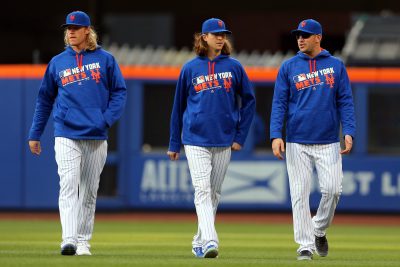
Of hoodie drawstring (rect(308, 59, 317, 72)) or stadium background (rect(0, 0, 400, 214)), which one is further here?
stadium background (rect(0, 0, 400, 214))

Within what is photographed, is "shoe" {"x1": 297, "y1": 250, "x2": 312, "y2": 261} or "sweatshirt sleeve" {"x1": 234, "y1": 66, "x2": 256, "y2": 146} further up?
"sweatshirt sleeve" {"x1": 234, "y1": 66, "x2": 256, "y2": 146}

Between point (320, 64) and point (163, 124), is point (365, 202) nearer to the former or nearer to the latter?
point (163, 124)

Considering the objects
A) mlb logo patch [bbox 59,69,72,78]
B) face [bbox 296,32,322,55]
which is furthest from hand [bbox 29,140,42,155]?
face [bbox 296,32,322,55]

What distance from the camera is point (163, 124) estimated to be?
21.0 metres

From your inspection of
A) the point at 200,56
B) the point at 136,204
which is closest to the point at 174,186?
the point at 136,204

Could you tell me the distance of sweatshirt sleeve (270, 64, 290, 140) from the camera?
11.0 metres

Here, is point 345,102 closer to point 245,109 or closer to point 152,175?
point 245,109

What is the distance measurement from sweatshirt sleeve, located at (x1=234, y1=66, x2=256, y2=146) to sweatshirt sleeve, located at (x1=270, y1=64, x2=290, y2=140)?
429mm

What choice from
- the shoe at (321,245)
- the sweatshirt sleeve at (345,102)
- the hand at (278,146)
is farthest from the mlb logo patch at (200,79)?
the shoe at (321,245)

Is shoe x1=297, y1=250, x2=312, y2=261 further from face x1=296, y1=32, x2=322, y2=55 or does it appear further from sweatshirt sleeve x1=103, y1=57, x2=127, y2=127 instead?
sweatshirt sleeve x1=103, y1=57, x2=127, y2=127

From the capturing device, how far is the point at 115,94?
36.7 feet

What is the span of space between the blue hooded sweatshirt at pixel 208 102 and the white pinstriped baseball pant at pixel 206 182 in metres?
0.09

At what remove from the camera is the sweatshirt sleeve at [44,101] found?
1116cm

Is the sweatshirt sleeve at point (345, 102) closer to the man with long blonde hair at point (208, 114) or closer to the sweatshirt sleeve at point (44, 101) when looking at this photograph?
the man with long blonde hair at point (208, 114)
